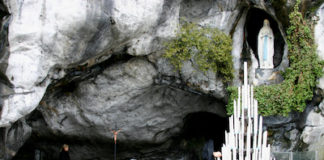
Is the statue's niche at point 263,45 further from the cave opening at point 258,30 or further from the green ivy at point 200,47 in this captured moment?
the green ivy at point 200,47

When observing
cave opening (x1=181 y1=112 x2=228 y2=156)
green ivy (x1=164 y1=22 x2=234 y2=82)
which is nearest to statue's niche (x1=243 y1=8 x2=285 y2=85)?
green ivy (x1=164 y1=22 x2=234 y2=82)

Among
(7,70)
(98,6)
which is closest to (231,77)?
(98,6)

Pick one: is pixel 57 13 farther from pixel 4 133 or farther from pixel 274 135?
pixel 274 135

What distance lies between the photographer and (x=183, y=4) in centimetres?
1185

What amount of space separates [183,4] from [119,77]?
2.95 metres

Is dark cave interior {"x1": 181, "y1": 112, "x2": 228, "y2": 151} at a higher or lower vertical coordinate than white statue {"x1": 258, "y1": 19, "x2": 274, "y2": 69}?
lower

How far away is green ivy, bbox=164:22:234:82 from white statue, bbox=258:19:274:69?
3.77 feet

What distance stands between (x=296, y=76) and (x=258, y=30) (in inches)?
96.7

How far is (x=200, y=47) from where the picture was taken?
11.2 metres

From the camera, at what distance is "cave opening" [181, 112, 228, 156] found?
14.6 metres

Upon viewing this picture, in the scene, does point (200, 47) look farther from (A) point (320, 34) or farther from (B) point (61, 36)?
(B) point (61, 36)

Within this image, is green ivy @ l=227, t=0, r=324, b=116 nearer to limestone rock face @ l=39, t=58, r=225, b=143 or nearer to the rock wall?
the rock wall

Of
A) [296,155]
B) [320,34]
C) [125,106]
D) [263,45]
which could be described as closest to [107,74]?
[125,106]

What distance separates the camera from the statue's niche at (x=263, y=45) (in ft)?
39.2
